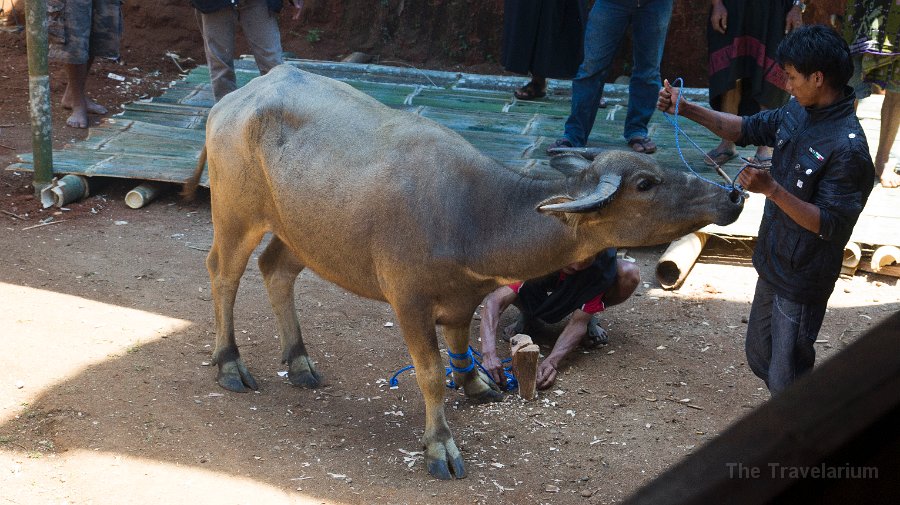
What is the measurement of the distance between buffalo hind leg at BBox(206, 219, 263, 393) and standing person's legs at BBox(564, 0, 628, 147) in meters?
3.46

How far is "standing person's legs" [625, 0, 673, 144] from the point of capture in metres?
7.44

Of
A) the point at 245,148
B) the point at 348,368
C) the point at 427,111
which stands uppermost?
the point at 245,148

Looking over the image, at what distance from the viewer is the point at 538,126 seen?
340 inches

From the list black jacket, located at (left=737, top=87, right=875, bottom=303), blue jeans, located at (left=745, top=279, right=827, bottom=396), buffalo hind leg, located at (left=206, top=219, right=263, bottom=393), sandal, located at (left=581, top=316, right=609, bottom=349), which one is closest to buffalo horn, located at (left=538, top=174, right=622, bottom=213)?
black jacket, located at (left=737, top=87, right=875, bottom=303)

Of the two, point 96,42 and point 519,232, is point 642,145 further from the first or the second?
point 96,42

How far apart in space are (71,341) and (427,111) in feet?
14.5

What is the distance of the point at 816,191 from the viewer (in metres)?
3.74

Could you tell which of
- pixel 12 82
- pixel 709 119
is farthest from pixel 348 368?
pixel 12 82

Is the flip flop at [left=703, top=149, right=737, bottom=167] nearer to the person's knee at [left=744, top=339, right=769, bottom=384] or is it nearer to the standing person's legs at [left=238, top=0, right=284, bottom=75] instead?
the person's knee at [left=744, top=339, right=769, bottom=384]

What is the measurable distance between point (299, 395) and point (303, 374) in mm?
133

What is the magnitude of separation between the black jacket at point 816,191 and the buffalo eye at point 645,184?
1.76 ft

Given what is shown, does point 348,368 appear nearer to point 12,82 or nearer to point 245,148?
point 245,148

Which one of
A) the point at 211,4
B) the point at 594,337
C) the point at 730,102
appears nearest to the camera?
the point at 594,337

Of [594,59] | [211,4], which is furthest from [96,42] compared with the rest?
[594,59]
